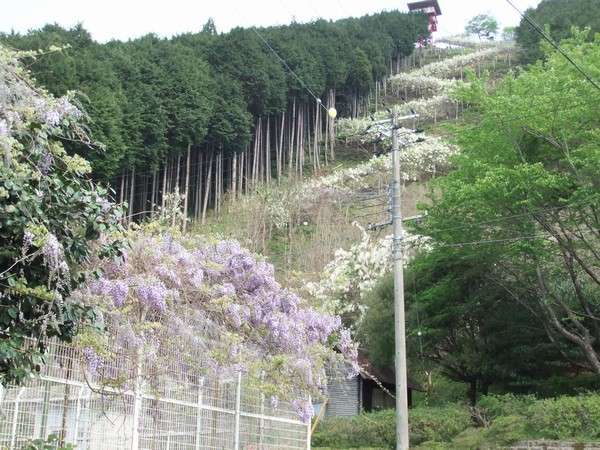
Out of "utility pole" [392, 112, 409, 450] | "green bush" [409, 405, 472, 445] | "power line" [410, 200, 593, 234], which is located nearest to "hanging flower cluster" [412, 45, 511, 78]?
"power line" [410, 200, 593, 234]

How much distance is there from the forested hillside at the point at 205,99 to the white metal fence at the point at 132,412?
14134mm

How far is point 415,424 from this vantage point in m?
21.7

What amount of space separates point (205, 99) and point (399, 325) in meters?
31.4

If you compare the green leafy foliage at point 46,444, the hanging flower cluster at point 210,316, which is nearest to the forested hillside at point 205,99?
the hanging flower cluster at point 210,316

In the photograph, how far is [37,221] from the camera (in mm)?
5891

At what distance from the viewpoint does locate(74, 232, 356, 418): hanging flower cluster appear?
9.05 m

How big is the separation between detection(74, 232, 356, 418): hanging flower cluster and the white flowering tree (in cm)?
96

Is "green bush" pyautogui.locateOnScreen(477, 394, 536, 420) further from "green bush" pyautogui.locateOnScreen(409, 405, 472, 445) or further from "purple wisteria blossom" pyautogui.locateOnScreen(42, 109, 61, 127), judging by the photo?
"purple wisteria blossom" pyautogui.locateOnScreen(42, 109, 61, 127)

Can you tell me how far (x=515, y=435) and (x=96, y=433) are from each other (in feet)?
38.0

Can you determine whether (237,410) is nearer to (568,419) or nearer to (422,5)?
(568,419)

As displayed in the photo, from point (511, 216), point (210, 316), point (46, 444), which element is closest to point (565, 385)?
point (511, 216)

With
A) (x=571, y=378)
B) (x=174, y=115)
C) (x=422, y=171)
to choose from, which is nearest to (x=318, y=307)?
(x=571, y=378)

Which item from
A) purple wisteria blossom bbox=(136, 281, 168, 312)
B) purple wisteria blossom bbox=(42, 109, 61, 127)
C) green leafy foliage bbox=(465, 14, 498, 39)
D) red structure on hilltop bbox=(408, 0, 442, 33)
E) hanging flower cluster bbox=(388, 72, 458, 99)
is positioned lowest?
purple wisteria blossom bbox=(136, 281, 168, 312)

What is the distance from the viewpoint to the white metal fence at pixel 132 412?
7504 millimetres
